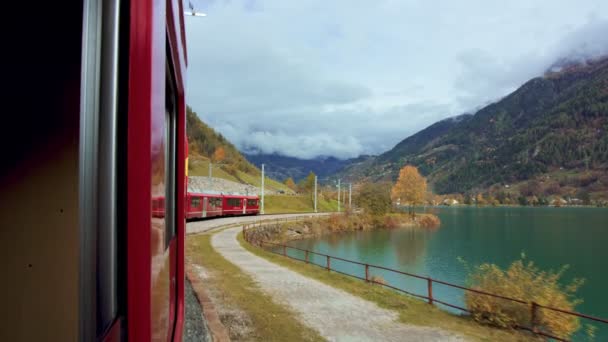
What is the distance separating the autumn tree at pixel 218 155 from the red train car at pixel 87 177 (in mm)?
114077

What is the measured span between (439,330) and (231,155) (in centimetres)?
11919

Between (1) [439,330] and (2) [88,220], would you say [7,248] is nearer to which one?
(2) [88,220]

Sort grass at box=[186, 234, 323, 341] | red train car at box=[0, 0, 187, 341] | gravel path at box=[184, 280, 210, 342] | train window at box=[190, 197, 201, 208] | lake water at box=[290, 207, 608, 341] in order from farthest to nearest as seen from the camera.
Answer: train window at box=[190, 197, 201, 208] → lake water at box=[290, 207, 608, 341] → grass at box=[186, 234, 323, 341] → gravel path at box=[184, 280, 210, 342] → red train car at box=[0, 0, 187, 341]

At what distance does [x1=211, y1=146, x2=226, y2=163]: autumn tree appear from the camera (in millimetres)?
114119

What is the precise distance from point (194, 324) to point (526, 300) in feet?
20.7

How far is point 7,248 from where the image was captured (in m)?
1.25

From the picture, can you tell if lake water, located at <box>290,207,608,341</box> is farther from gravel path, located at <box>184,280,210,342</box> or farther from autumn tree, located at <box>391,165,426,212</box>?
autumn tree, located at <box>391,165,426,212</box>

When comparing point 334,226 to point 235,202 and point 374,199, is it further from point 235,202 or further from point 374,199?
point 235,202

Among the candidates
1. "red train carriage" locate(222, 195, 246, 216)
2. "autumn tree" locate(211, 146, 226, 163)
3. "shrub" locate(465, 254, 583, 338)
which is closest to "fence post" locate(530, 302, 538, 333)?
"shrub" locate(465, 254, 583, 338)

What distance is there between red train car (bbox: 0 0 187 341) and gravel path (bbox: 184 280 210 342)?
5333mm

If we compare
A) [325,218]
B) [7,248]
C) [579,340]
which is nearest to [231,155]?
[325,218]

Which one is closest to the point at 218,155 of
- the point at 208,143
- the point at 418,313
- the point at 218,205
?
the point at 208,143

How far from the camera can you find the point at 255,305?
28.9 feet

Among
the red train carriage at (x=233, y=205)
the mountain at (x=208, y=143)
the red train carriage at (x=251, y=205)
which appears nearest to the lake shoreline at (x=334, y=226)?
the red train carriage at (x=233, y=205)
